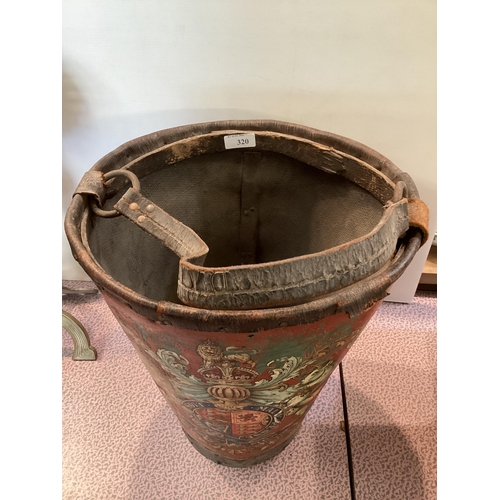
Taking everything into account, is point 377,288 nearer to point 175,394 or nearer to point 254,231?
point 175,394

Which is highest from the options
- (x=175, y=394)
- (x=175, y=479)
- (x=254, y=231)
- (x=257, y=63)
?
(x=257, y=63)

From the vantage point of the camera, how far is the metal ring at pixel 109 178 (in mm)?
715

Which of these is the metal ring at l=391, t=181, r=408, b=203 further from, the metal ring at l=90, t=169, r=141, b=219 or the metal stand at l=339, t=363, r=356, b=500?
the metal stand at l=339, t=363, r=356, b=500

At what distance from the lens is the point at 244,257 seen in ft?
3.55

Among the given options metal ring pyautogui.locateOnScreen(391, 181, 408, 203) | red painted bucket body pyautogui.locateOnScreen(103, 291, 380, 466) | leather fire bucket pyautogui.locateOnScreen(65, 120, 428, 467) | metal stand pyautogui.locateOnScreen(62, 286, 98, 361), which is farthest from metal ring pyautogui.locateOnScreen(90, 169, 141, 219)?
metal stand pyautogui.locateOnScreen(62, 286, 98, 361)

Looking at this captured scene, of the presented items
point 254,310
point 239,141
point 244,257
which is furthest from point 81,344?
point 254,310

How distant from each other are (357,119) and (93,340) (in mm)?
874

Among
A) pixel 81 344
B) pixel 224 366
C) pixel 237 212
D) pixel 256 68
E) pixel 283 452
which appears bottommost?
pixel 283 452

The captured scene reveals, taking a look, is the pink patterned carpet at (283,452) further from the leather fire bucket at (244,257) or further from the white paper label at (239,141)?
the white paper label at (239,141)

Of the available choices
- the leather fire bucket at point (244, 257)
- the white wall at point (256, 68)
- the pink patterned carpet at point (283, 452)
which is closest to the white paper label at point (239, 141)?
the leather fire bucket at point (244, 257)

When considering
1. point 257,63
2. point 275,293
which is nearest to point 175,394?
point 275,293

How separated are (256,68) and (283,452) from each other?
2.71ft

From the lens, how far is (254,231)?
1048 mm

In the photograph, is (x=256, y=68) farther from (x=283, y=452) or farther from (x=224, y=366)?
(x=283, y=452)
